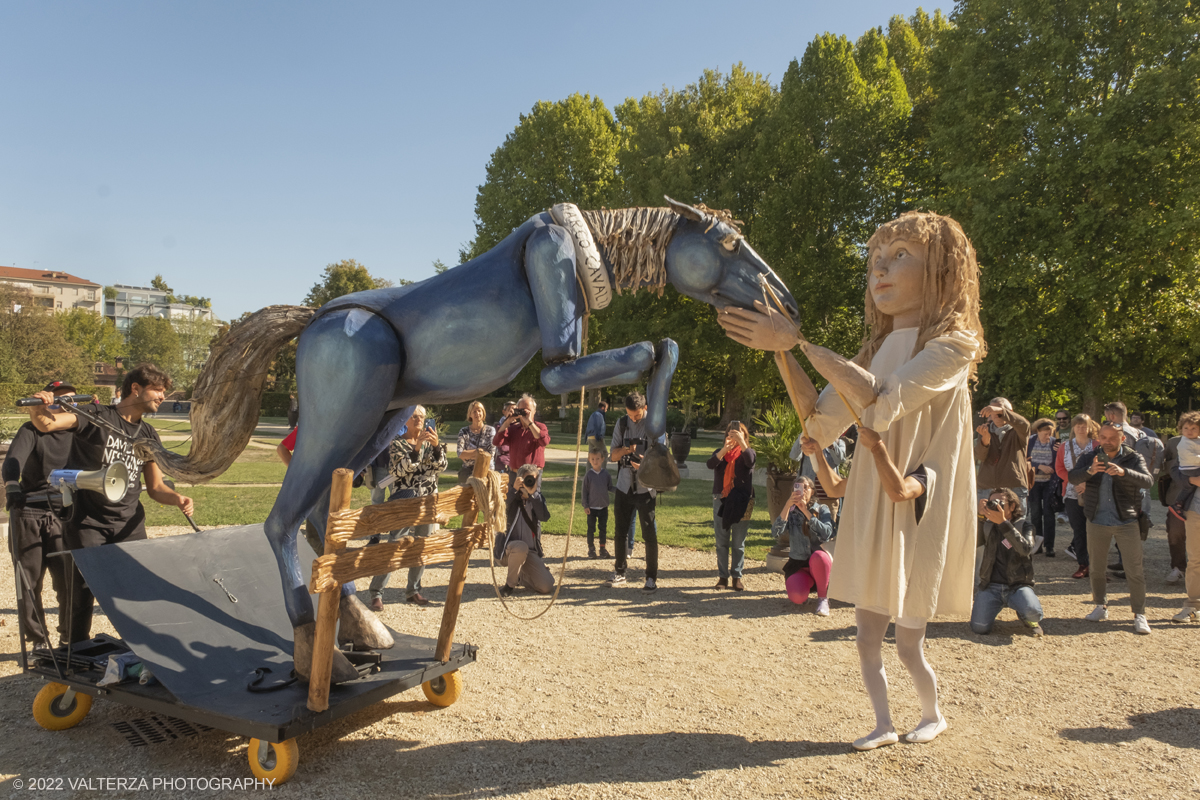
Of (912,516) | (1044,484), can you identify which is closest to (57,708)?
(912,516)

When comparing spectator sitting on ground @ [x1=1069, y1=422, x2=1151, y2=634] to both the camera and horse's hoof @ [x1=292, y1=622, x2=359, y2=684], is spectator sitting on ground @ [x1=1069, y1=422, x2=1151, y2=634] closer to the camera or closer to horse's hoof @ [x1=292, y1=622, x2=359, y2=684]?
the camera

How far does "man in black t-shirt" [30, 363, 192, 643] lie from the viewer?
4.40m

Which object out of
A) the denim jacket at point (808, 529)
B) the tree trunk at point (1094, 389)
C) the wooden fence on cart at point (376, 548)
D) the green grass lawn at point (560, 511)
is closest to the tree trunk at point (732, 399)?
the tree trunk at point (1094, 389)

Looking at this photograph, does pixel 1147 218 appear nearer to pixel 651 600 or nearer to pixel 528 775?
pixel 651 600

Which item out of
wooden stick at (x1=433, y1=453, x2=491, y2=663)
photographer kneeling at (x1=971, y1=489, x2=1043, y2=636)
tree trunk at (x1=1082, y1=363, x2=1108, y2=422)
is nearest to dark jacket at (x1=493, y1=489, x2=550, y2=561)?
wooden stick at (x1=433, y1=453, x2=491, y2=663)

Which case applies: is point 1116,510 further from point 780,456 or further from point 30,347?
point 30,347

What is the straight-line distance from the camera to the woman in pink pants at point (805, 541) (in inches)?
258

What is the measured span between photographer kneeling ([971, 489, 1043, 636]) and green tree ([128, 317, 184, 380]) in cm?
6953

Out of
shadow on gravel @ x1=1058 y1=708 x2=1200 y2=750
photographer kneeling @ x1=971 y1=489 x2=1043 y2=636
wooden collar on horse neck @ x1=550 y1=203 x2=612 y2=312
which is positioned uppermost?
wooden collar on horse neck @ x1=550 y1=203 x2=612 y2=312

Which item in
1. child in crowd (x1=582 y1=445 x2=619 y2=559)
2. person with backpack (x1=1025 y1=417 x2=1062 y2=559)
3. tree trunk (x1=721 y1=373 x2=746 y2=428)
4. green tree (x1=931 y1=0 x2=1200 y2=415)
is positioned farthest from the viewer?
tree trunk (x1=721 y1=373 x2=746 y2=428)

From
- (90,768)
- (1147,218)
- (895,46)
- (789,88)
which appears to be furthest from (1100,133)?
(90,768)

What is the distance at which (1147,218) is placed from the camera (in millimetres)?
15320

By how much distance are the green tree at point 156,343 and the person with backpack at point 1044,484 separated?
224ft

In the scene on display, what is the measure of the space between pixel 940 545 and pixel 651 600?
4015 millimetres
